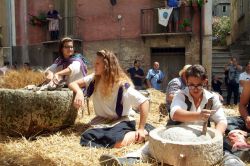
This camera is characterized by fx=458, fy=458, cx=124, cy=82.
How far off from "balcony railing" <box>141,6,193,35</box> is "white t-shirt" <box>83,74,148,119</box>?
1253 cm

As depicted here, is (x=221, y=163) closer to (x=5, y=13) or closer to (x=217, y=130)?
(x=217, y=130)

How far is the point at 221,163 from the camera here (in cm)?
412

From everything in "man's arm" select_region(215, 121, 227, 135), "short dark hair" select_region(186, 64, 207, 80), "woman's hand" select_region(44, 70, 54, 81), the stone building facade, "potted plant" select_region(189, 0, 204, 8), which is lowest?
"man's arm" select_region(215, 121, 227, 135)

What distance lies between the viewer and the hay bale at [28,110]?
561 centimetres

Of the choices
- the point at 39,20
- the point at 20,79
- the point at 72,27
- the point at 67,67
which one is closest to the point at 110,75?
the point at 67,67

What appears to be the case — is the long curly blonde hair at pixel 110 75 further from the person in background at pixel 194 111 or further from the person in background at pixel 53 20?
the person in background at pixel 53 20

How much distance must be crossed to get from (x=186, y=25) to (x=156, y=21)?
1.22 meters

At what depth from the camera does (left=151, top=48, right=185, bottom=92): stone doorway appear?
18.1m

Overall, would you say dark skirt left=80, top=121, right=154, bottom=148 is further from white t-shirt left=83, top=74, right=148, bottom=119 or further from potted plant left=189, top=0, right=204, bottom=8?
potted plant left=189, top=0, right=204, bottom=8

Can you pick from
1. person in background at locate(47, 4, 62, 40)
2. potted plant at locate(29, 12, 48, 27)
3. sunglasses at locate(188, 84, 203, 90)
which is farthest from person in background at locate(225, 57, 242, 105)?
sunglasses at locate(188, 84, 203, 90)

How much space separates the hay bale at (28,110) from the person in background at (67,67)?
624 millimetres

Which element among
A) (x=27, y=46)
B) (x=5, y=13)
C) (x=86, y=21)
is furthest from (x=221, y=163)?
(x=5, y=13)

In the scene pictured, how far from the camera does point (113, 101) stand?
544 centimetres

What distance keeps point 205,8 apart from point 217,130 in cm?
1389
